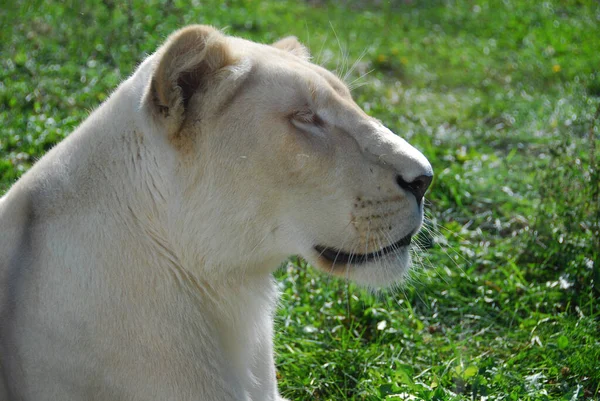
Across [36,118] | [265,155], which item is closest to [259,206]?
[265,155]

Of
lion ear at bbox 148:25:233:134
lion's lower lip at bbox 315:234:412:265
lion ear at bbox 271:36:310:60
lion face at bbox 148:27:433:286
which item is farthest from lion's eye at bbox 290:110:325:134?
lion ear at bbox 271:36:310:60

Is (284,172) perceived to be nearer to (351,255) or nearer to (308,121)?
(308,121)

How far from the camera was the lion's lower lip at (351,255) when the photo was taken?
304 centimetres

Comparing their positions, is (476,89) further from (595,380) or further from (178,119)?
(178,119)

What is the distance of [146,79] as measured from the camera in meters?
2.94

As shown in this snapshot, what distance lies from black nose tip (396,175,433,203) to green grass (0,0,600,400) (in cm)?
81

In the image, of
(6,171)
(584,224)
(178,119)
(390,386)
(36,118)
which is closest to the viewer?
(178,119)

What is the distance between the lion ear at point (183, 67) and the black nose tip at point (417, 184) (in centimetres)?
81

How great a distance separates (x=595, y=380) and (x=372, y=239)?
1757mm

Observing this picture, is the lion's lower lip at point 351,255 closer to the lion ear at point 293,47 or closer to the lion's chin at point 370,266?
the lion's chin at point 370,266

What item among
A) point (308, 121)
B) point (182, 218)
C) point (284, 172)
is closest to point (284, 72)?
point (308, 121)

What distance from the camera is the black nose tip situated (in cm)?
296

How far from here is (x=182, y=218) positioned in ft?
9.66

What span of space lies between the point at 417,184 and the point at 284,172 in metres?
0.52
